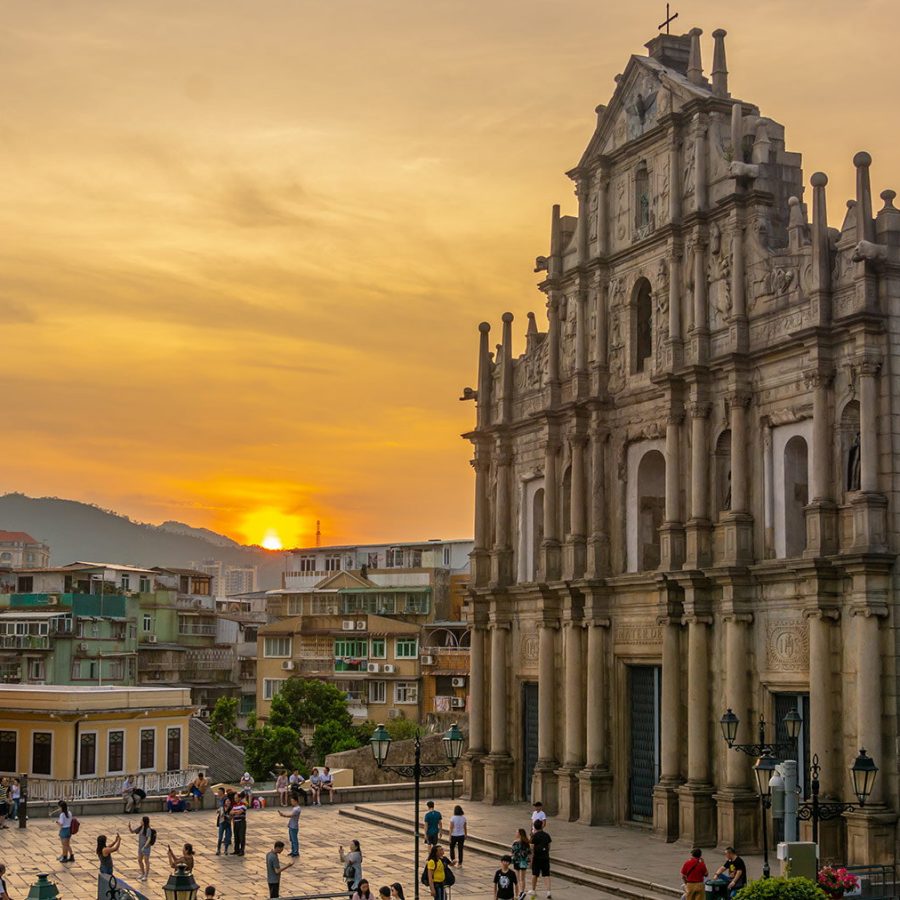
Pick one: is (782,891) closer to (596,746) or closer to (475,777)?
(596,746)

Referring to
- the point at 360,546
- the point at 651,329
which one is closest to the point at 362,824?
the point at 651,329

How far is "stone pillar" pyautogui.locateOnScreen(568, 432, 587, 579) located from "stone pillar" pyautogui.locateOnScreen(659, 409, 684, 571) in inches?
172

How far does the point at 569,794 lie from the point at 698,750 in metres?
6.26

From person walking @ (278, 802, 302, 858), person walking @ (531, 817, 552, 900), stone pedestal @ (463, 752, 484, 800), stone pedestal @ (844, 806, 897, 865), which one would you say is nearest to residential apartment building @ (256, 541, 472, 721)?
stone pedestal @ (463, 752, 484, 800)

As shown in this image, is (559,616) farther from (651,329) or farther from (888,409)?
(888,409)

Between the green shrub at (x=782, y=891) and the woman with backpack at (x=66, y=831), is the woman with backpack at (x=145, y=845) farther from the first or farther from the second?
the green shrub at (x=782, y=891)

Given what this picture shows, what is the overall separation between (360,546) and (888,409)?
75.8 meters

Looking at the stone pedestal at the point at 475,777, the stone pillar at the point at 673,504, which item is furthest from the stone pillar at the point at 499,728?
the stone pillar at the point at 673,504

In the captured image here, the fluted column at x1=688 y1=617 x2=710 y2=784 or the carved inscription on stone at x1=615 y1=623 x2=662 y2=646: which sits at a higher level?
the carved inscription on stone at x1=615 y1=623 x2=662 y2=646

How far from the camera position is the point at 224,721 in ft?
261

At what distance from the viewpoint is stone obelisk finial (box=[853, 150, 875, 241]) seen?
3422 cm

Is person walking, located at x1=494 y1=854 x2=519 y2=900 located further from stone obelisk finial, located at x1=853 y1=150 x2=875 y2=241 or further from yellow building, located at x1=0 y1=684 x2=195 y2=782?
yellow building, located at x1=0 y1=684 x2=195 y2=782

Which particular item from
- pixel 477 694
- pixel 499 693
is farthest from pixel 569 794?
pixel 477 694

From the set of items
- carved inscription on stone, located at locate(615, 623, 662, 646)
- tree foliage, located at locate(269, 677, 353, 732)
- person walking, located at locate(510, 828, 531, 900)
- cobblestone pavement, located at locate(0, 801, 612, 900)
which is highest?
carved inscription on stone, located at locate(615, 623, 662, 646)
